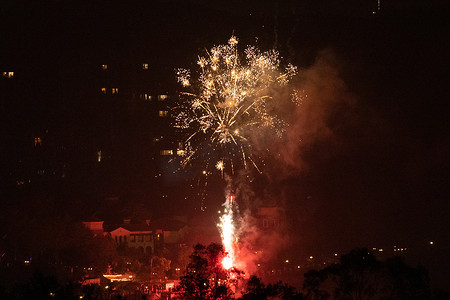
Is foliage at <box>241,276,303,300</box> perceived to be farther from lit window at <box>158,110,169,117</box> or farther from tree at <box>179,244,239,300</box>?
lit window at <box>158,110,169,117</box>

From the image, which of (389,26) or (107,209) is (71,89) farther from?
(389,26)

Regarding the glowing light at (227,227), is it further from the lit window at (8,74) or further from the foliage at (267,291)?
the lit window at (8,74)

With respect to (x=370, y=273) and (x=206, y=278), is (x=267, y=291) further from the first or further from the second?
(x=370, y=273)

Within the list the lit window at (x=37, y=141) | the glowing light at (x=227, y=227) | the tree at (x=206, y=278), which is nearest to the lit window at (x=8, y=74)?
the lit window at (x=37, y=141)

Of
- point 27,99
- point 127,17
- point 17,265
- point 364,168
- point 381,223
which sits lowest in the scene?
point 17,265

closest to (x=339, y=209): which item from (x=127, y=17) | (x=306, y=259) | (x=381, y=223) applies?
(x=381, y=223)

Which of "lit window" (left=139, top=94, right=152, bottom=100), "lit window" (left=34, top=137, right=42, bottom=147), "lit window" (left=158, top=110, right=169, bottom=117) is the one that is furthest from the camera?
"lit window" (left=139, top=94, right=152, bottom=100)

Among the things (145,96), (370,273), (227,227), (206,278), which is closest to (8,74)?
(145,96)

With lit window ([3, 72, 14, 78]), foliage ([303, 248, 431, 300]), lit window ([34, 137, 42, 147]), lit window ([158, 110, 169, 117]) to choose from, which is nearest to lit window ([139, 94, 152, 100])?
lit window ([158, 110, 169, 117])

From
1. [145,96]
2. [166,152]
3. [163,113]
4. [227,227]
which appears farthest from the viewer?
[145,96]
